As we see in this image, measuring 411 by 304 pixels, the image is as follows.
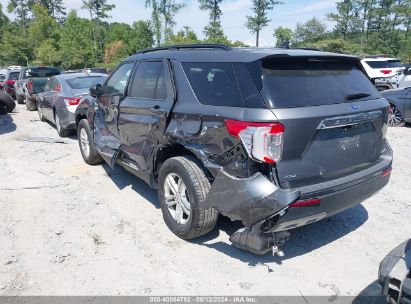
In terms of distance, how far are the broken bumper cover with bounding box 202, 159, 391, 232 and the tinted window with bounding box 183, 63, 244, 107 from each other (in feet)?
2.12

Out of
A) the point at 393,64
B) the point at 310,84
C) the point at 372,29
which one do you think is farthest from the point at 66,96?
the point at 372,29

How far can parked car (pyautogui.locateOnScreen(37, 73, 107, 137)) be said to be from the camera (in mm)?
8656

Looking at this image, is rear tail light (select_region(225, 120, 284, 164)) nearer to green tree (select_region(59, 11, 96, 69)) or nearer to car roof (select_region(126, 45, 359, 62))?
car roof (select_region(126, 45, 359, 62))

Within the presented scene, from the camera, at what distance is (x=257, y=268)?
343cm

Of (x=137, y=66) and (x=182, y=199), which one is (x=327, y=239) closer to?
(x=182, y=199)

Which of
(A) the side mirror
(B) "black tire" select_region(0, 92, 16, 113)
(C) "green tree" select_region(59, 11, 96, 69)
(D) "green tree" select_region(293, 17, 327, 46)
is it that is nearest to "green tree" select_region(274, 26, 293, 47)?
(D) "green tree" select_region(293, 17, 327, 46)

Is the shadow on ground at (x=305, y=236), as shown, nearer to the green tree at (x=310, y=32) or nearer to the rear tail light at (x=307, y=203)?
the rear tail light at (x=307, y=203)

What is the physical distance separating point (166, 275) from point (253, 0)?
2086 inches

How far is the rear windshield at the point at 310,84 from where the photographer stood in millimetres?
3021

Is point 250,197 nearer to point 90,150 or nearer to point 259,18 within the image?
point 90,150

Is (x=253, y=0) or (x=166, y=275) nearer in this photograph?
(x=166, y=275)

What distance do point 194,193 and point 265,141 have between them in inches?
37.8

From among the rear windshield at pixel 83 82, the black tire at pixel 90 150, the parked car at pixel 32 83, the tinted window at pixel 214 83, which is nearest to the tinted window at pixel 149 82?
the tinted window at pixel 214 83

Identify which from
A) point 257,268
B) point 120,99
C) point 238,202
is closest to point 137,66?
point 120,99
